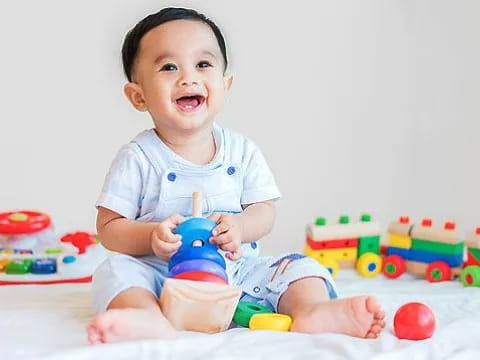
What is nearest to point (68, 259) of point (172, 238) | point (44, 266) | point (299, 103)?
point (44, 266)

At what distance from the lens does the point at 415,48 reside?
1987 millimetres

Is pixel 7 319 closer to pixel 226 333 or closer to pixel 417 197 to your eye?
pixel 226 333

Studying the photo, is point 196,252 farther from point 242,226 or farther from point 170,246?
point 242,226

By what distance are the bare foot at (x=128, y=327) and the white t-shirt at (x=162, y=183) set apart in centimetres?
22

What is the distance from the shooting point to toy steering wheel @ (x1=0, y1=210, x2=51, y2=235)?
1.53 m

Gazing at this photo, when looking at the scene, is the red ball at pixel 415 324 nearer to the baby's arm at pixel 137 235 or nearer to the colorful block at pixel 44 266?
the baby's arm at pixel 137 235

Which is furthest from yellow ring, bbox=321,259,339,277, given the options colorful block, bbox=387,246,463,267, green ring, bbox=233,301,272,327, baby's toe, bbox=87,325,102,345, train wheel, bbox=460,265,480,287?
baby's toe, bbox=87,325,102,345

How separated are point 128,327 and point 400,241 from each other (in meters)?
0.64

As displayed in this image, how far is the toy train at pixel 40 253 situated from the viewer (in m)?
1.44

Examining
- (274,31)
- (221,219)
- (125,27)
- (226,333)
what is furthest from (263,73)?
(226,333)

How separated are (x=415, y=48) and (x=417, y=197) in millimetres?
332

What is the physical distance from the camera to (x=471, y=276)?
4.44 feet

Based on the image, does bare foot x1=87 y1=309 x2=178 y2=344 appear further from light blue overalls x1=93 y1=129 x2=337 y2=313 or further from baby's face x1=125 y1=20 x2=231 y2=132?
baby's face x1=125 y1=20 x2=231 y2=132

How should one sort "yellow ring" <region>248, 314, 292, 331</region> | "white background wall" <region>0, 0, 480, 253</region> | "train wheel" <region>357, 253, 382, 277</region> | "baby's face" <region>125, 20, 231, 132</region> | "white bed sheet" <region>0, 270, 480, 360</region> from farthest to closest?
"white background wall" <region>0, 0, 480, 253</region> < "train wheel" <region>357, 253, 382, 277</region> < "baby's face" <region>125, 20, 231, 132</region> < "yellow ring" <region>248, 314, 292, 331</region> < "white bed sheet" <region>0, 270, 480, 360</region>
